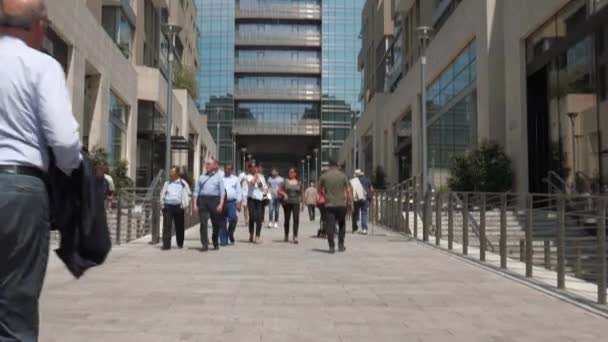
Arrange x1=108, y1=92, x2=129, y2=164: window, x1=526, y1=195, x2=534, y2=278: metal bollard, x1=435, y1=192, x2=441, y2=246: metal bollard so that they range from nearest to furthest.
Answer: x1=526, y1=195, x2=534, y2=278: metal bollard
x1=435, y1=192, x2=441, y2=246: metal bollard
x1=108, y1=92, x2=129, y2=164: window

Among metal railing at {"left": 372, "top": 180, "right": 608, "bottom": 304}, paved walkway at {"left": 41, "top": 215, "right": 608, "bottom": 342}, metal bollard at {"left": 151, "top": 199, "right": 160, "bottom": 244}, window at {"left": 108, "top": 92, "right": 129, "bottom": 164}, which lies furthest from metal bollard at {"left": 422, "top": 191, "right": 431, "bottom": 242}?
window at {"left": 108, "top": 92, "right": 129, "bottom": 164}

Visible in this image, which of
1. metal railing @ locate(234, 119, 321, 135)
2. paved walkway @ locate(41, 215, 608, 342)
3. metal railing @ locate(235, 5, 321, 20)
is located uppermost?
metal railing @ locate(235, 5, 321, 20)

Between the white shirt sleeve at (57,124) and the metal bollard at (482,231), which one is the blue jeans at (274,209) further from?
the white shirt sleeve at (57,124)

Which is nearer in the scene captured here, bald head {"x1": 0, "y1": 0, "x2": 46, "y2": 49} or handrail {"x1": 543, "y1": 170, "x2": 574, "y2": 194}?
bald head {"x1": 0, "y1": 0, "x2": 46, "y2": 49}

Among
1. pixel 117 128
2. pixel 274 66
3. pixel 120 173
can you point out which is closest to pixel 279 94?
pixel 274 66

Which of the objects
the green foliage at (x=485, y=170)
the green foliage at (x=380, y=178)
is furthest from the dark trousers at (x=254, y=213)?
the green foliage at (x=380, y=178)

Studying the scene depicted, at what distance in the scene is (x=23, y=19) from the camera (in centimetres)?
260

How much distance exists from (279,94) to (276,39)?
671 cm

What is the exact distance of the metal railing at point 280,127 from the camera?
84.4 meters

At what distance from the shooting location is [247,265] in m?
9.87

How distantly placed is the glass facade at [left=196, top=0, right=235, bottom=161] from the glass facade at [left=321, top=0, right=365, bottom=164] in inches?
449

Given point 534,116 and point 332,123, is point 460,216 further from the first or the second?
point 332,123

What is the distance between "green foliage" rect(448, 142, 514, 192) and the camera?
2139cm

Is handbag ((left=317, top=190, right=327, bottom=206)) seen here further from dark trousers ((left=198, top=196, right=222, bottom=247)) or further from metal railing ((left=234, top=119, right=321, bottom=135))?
metal railing ((left=234, top=119, right=321, bottom=135))
